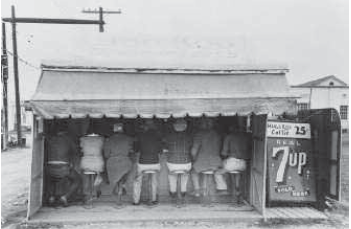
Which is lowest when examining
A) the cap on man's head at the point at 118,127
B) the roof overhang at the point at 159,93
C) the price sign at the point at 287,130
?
the price sign at the point at 287,130

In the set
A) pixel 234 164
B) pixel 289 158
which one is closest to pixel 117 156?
pixel 234 164

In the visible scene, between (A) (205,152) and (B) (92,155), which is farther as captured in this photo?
(A) (205,152)

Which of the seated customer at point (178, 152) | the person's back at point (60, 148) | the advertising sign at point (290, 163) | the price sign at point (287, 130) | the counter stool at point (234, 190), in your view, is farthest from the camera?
the price sign at point (287, 130)

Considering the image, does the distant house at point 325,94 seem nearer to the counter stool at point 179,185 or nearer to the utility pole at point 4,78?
the utility pole at point 4,78

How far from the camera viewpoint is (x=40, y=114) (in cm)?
685

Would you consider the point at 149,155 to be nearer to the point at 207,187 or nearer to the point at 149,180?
the point at 149,180

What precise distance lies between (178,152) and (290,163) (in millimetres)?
2249

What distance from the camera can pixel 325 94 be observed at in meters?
49.9

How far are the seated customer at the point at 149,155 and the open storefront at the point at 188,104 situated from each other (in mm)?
472

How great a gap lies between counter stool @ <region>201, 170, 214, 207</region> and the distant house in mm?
42892

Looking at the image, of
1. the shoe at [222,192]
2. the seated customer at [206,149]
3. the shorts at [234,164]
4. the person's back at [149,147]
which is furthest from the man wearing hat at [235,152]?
the person's back at [149,147]

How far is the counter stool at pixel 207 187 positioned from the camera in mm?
8330

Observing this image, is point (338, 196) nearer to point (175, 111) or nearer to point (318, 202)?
point (318, 202)

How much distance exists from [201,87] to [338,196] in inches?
123
